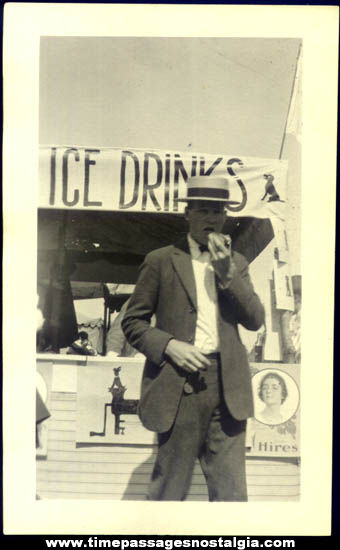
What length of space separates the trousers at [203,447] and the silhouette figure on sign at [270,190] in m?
0.75

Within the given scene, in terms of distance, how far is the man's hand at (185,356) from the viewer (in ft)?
9.27

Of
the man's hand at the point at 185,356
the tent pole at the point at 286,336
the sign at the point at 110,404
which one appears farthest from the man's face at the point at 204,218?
the sign at the point at 110,404

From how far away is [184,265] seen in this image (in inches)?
114

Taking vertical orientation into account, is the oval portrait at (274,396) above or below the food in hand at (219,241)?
below

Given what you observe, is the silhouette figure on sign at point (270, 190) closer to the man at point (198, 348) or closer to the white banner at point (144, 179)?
the white banner at point (144, 179)

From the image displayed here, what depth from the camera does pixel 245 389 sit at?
9.43ft

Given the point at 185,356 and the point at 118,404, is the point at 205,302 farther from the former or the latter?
the point at 118,404

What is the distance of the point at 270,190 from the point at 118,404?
118 centimetres

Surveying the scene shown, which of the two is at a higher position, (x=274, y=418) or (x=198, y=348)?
(x=198, y=348)

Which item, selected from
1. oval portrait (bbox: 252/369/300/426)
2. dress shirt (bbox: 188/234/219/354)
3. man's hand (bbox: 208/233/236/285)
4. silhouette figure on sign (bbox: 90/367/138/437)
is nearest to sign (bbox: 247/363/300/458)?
oval portrait (bbox: 252/369/300/426)

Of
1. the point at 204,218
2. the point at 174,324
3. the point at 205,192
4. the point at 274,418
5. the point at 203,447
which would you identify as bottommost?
the point at 203,447

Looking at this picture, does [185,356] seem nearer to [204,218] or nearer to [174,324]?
[174,324]

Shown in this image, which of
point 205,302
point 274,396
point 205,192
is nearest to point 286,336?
point 274,396
